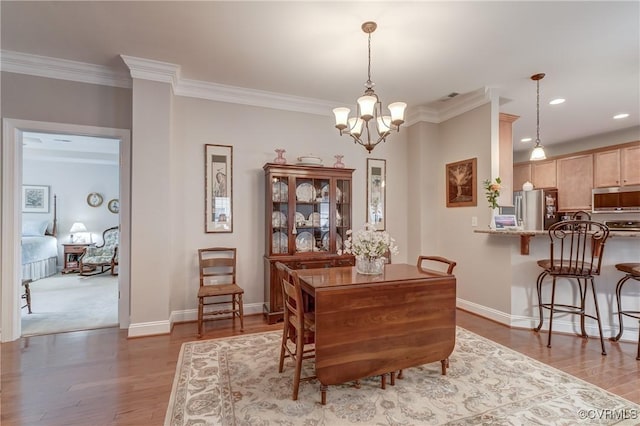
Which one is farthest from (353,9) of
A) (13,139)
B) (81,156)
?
(81,156)

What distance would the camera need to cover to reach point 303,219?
3793mm

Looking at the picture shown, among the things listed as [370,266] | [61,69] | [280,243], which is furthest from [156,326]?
[61,69]

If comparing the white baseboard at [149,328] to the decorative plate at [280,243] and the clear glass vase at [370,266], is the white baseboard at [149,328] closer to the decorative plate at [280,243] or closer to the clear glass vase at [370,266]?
the decorative plate at [280,243]

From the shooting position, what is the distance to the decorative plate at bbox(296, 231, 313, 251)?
12.3 ft

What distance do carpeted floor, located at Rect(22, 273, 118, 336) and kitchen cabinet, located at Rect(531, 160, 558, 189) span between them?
789 cm

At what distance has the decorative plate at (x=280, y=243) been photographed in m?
3.63

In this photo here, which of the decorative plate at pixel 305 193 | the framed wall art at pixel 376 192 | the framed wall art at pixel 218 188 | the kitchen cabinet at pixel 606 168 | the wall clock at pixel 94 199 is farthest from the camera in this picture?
the wall clock at pixel 94 199

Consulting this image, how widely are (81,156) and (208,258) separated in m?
5.37

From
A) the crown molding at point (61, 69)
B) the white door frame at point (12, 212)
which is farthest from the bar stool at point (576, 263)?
the crown molding at point (61, 69)

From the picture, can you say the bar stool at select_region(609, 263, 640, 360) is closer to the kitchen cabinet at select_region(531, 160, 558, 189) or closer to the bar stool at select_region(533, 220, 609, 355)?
the bar stool at select_region(533, 220, 609, 355)

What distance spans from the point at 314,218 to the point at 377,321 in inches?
79.6

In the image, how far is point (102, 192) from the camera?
23.1ft

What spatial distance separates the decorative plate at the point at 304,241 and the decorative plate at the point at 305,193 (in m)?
0.43

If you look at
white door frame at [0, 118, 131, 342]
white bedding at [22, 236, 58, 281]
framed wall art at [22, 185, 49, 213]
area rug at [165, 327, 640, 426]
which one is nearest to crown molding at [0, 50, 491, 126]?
white door frame at [0, 118, 131, 342]
